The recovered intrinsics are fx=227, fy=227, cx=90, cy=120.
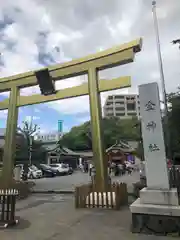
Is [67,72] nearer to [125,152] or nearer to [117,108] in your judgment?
[125,152]

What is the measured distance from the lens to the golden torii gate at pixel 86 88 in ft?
29.2

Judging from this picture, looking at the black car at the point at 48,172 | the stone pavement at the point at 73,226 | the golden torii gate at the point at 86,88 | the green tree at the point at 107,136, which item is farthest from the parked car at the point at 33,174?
the green tree at the point at 107,136

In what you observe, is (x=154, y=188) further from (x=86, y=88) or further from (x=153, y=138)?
(x=86, y=88)

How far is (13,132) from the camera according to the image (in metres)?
11.2

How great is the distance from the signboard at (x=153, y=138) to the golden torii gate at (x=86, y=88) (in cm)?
273

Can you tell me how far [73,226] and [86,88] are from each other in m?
5.69

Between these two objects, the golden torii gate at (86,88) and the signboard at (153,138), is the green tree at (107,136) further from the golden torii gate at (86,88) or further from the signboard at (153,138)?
the signboard at (153,138)

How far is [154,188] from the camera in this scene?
5.69 meters

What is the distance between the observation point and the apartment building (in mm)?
90750

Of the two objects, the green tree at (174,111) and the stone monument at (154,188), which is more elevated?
the green tree at (174,111)

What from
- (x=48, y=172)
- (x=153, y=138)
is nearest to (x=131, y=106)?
(x=48, y=172)

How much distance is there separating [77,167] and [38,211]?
35144 millimetres

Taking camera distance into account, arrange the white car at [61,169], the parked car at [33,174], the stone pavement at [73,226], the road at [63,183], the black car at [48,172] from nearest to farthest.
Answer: the stone pavement at [73,226] → the road at [63,183] → the parked car at [33,174] → the black car at [48,172] → the white car at [61,169]

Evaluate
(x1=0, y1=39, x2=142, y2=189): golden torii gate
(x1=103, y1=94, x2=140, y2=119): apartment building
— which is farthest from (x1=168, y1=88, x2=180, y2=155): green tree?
(x1=103, y1=94, x2=140, y2=119): apartment building
